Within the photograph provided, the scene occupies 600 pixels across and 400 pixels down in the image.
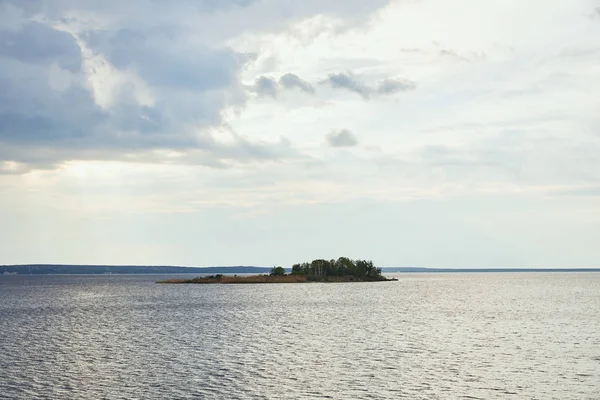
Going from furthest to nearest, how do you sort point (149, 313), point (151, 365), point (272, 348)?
point (149, 313)
point (272, 348)
point (151, 365)

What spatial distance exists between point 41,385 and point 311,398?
956 inches

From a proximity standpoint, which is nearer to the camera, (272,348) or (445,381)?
(445,381)

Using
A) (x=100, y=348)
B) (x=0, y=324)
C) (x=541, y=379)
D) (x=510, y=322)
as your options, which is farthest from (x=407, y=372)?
(x=0, y=324)

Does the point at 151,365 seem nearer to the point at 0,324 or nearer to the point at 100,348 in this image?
the point at 100,348

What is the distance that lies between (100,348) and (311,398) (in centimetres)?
4010

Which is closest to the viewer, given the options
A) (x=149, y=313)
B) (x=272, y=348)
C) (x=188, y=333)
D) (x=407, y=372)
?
(x=407, y=372)

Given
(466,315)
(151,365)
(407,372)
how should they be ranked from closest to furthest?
(407,372)
(151,365)
(466,315)

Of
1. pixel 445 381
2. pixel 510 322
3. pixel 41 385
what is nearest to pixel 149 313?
pixel 510 322

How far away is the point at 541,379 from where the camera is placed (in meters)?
58.7

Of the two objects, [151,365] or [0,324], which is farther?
[0,324]

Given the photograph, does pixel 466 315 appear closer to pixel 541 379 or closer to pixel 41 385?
pixel 541 379

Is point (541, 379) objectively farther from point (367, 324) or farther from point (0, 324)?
point (0, 324)

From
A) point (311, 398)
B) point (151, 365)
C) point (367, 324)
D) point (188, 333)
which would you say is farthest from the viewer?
point (367, 324)

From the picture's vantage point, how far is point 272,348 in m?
81.0
